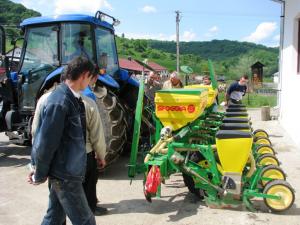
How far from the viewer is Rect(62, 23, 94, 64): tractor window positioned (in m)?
5.95

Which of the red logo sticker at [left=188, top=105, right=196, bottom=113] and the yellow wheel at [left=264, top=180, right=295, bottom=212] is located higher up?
the red logo sticker at [left=188, top=105, right=196, bottom=113]

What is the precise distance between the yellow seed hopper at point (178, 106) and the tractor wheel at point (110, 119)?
92 cm

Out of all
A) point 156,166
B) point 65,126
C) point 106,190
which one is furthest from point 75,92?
point 106,190

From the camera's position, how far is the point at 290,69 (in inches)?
368

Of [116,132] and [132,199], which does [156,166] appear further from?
[116,132]

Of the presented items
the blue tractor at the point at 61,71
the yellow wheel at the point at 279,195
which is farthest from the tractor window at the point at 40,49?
the yellow wheel at the point at 279,195

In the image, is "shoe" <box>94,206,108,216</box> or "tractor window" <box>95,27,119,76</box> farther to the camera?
"tractor window" <box>95,27,119,76</box>

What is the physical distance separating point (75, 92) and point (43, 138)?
15.9 inches

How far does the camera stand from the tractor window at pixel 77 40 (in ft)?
19.5

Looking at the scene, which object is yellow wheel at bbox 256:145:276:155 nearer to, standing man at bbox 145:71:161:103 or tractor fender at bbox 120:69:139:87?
tractor fender at bbox 120:69:139:87

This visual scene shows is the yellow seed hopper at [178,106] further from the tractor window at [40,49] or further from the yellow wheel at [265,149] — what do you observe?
the tractor window at [40,49]

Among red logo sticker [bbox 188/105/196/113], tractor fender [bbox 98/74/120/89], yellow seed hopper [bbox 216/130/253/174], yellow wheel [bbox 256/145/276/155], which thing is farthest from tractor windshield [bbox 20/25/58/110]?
yellow wheel [bbox 256/145/276/155]

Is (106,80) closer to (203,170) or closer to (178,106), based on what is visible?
(178,106)

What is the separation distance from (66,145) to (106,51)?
4065 mm
